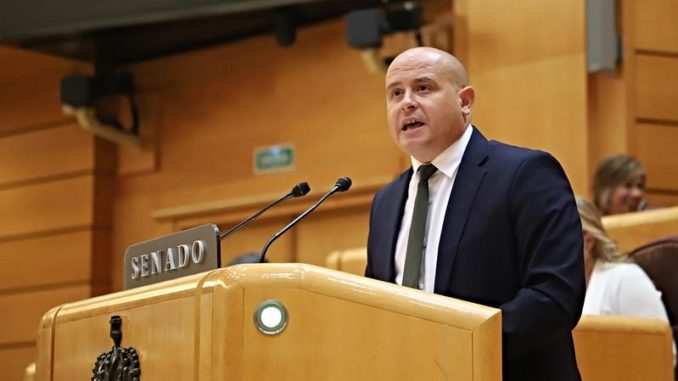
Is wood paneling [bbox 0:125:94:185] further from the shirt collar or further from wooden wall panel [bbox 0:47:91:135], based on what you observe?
the shirt collar

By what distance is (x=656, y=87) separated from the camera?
14.0 feet

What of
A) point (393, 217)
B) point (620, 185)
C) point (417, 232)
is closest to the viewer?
point (417, 232)

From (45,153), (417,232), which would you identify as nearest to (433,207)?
(417,232)

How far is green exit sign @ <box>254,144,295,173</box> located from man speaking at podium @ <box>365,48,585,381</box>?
307cm

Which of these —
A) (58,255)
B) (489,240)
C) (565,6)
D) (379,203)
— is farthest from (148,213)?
(489,240)

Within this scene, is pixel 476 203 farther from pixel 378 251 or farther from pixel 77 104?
pixel 77 104

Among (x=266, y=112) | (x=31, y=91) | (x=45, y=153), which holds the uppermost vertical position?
(x=31, y=91)

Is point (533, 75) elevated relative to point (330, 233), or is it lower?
elevated

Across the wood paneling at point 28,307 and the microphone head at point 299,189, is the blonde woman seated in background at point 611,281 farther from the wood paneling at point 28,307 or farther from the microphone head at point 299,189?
the wood paneling at point 28,307

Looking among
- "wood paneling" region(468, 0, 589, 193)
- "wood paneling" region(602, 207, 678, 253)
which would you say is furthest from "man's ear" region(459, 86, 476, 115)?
"wood paneling" region(468, 0, 589, 193)

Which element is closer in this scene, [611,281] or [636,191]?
[611,281]

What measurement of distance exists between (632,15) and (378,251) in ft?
8.46

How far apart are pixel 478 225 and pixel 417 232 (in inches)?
4.9

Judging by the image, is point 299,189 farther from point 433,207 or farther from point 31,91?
point 31,91
